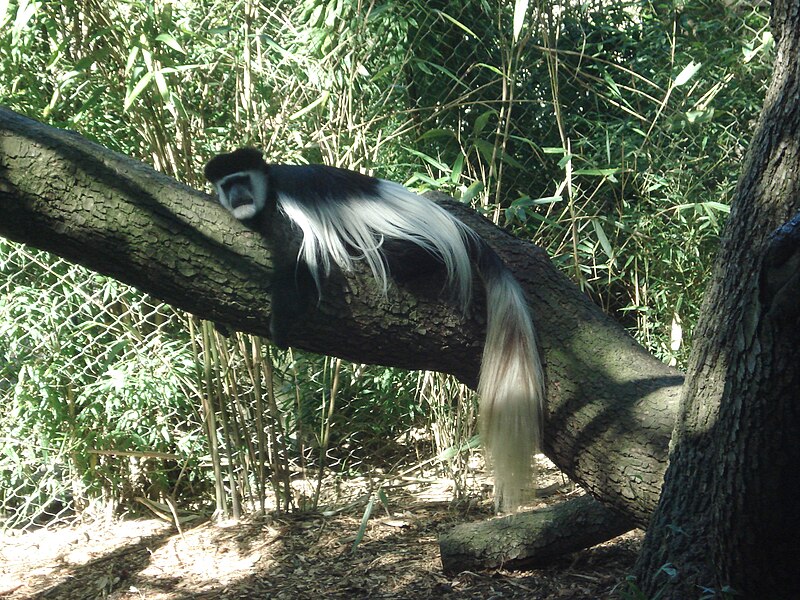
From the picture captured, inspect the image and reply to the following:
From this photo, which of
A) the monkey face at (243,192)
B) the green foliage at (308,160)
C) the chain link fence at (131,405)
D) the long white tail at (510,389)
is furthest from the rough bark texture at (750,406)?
the chain link fence at (131,405)

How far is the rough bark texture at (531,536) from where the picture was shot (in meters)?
2.07

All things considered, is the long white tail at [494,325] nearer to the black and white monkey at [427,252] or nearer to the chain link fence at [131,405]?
the black and white monkey at [427,252]

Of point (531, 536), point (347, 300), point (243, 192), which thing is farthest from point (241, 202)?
point (531, 536)

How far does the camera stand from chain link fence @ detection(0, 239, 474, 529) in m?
2.77

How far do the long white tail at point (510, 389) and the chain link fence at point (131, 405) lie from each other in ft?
3.33

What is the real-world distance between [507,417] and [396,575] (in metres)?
0.82

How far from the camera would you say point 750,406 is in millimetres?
1130

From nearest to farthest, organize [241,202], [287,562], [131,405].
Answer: [241,202] → [287,562] → [131,405]

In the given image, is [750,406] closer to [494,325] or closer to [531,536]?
[494,325]

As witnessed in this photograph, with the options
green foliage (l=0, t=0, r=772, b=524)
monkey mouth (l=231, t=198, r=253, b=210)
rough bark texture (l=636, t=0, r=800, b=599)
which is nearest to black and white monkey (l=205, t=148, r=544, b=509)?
monkey mouth (l=231, t=198, r=253, b=210)

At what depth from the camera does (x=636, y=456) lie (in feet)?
5.41

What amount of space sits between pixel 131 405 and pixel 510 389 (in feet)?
5.46

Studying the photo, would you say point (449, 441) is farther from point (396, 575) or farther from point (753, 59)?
point (753, 59)

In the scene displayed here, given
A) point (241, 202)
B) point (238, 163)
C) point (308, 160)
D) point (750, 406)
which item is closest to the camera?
point (750, 406)
